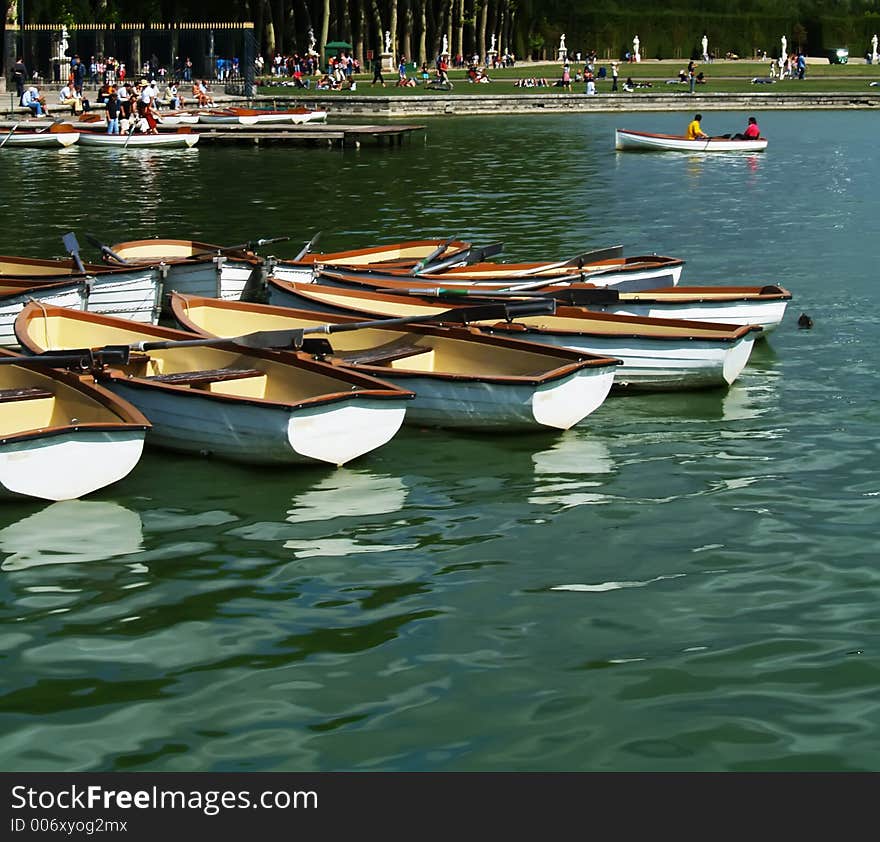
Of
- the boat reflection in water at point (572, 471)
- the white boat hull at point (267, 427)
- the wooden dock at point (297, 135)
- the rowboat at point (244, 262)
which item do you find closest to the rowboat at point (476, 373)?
the boat reflection in water at point (572, 471)

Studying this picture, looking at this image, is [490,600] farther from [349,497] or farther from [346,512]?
[349,497]

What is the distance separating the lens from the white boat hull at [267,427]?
14289 mm

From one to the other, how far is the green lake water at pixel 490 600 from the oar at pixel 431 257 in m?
5.29

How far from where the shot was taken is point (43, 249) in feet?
103

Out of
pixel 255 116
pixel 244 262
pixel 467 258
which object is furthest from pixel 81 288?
pixel 255 116

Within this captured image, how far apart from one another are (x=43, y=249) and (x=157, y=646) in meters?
22.1

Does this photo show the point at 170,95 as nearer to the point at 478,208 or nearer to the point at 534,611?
the point at 478,208

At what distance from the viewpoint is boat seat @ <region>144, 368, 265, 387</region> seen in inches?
612

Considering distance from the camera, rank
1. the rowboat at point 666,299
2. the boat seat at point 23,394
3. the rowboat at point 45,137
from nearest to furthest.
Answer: the boat seat at point 23,394
the rowboat at point 666,299
the rowboat at point 45,137

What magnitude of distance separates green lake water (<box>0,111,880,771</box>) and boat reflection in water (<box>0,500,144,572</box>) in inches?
1.3

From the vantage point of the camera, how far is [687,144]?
5341 cm

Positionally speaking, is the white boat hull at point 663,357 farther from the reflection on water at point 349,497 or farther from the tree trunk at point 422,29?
the tree trunk at point 422,29

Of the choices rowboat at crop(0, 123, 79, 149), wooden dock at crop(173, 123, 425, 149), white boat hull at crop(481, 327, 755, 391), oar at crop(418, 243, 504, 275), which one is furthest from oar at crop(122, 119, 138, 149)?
white boat hull at crop(481, 327, 755, 391)

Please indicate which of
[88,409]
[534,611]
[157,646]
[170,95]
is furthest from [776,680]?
[170,95]
